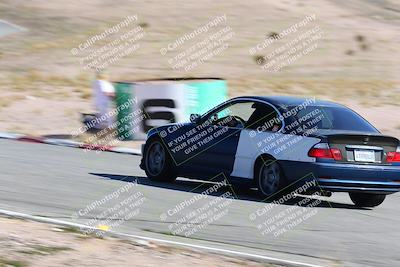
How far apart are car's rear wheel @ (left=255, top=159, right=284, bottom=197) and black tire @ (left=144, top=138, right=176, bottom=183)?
1.87 m

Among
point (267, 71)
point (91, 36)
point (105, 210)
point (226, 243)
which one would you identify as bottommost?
point (226, 243)

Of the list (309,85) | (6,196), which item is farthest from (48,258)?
(309,85)

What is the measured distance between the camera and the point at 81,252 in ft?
28.7

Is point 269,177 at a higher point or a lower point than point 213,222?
higher

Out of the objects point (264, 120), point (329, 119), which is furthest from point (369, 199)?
point (264, 120)

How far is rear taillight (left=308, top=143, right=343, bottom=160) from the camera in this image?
1284 centimetres

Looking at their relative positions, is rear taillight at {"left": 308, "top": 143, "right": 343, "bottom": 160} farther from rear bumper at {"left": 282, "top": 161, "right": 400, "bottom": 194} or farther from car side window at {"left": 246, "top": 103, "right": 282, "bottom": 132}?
car side window at {"left": 246, "top": 103, "right": 282, "bottom": 132}

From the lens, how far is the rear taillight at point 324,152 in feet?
42.1

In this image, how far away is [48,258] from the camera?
8359 mm

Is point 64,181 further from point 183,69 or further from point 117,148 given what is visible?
point 183,69

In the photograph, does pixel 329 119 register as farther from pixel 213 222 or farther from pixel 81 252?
pixel 81 252

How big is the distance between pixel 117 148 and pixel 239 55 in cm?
2754

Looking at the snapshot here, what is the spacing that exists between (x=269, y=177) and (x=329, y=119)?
1115 millimetres

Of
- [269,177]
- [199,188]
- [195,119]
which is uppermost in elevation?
[195,119]
